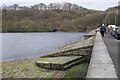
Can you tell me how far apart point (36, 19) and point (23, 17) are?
7827mm

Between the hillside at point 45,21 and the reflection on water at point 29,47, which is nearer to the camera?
the reflection on water at point 29,47

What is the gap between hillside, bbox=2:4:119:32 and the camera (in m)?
159

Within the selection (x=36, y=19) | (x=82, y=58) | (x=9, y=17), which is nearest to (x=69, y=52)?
(x=82, y=58)

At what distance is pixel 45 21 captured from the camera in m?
171

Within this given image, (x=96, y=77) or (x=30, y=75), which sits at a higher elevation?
(x=96, y=77)

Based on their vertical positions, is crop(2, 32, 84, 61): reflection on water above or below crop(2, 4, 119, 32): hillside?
below

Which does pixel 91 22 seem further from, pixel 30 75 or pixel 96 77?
pixel 96 77

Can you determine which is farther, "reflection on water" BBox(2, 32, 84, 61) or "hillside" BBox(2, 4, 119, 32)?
"hillside" BBox(2, 4, 119, 32)

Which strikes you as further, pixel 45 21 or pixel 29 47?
pixel 45 21

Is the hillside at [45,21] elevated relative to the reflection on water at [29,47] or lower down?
elevated

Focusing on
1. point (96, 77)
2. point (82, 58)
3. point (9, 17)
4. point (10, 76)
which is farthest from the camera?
point (9, 17)

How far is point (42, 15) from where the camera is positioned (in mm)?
174250

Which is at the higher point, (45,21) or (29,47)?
(45,21)

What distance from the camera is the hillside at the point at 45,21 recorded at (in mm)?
158750
